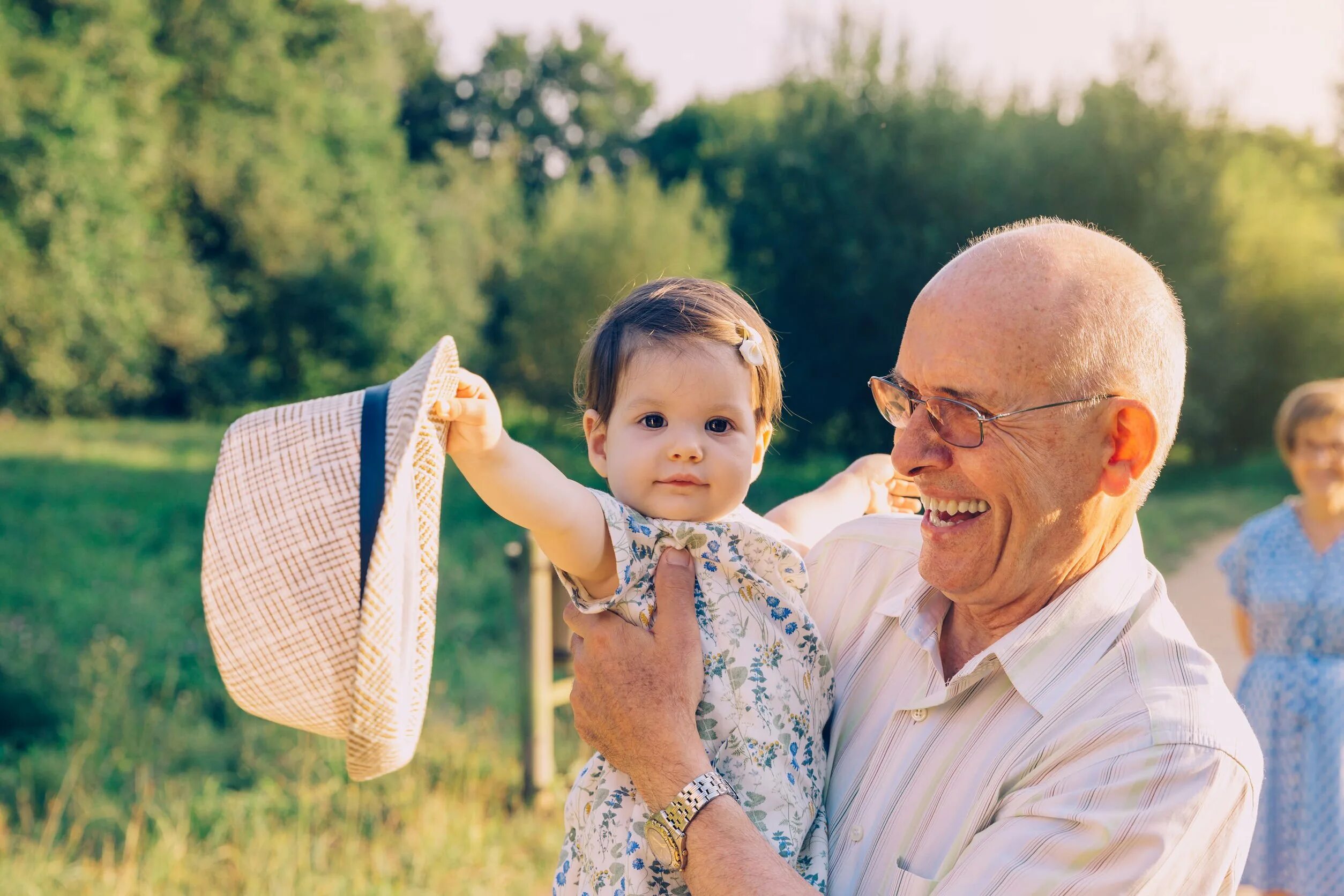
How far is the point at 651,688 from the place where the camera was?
1.83 metres

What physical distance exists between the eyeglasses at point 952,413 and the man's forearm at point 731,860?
0.70m

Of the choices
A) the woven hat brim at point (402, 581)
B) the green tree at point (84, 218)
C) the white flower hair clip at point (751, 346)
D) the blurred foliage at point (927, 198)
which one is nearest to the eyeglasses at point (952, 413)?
the white flower hair clip at point (751, 346)

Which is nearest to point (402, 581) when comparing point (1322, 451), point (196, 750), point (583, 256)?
point (1322, 451)

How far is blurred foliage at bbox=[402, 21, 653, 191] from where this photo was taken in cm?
4166

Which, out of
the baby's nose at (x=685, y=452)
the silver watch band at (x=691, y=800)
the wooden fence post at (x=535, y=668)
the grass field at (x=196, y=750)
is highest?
the baby's nose at (x=685, y=452)

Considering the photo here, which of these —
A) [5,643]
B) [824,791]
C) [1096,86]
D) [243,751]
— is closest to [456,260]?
[1096,86]

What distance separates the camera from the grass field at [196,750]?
4688 mm

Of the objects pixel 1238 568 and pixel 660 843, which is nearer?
pixel 660 843

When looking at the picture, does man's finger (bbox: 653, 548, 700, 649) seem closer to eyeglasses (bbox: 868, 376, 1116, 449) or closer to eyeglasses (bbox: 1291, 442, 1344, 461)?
eyeglasses (bbox: 868, 376, 1116, 449)

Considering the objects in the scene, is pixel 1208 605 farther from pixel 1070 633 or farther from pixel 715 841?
pixel 715 841

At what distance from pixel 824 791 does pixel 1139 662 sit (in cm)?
61

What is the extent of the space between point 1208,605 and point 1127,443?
26.6ft

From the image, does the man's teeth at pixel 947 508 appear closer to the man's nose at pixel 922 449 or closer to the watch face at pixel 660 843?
the man's nose at pixel 922 449

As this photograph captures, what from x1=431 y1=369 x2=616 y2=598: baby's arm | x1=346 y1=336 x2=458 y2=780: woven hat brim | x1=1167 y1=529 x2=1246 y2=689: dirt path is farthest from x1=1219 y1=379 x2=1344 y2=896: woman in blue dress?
x1=346 y1=336 x2=458 y2=780: woven hat brim
